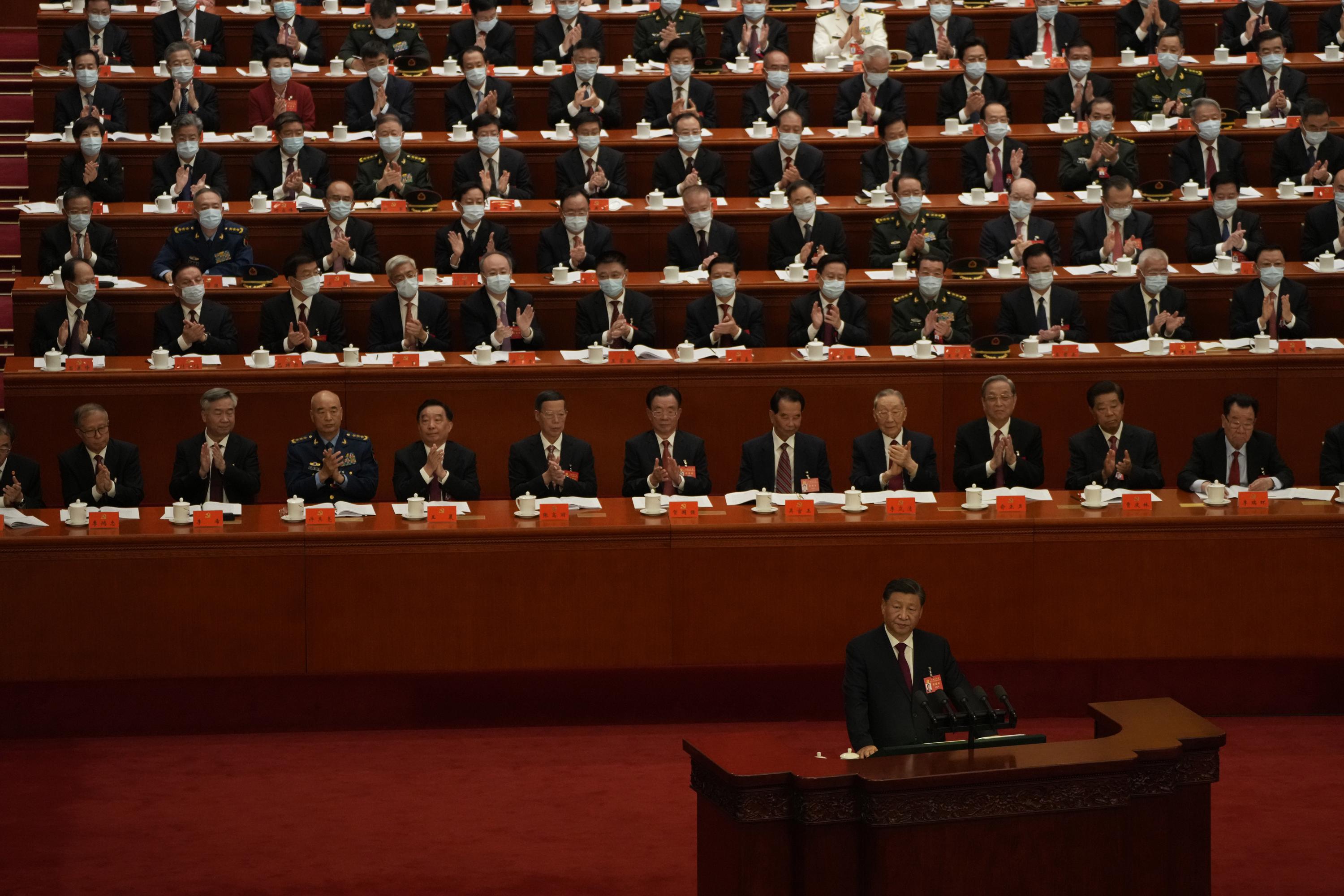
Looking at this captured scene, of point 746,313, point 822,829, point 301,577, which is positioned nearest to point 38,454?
point 301,577

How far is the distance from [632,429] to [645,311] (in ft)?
2.72

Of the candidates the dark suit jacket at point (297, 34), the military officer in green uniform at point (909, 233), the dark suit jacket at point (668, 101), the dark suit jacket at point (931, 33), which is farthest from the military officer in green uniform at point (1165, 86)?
the dark suit jacket at point (297, 34)

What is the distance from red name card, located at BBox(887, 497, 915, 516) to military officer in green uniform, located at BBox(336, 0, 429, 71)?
6.12 m

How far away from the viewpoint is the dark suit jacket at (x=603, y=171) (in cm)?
1098

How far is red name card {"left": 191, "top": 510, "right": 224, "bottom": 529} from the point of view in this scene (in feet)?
23.5

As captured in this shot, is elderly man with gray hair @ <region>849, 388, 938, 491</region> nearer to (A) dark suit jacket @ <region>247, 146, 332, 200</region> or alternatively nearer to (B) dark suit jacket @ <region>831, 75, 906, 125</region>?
(B) dark suit jacket @ <region>831, 75, 906, 125</region>

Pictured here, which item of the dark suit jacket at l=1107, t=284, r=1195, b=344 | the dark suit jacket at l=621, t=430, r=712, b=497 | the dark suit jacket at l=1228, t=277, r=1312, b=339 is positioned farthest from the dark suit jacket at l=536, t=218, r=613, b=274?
the dark suit jacket at l=1228, t=277, r=1312, b=339

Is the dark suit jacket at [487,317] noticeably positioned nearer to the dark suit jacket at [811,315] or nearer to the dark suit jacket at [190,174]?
the dark suit jacket at [811,315]

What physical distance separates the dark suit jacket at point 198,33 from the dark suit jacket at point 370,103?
1.35m

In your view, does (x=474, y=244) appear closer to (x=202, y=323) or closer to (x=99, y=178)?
(x=202, y=323)

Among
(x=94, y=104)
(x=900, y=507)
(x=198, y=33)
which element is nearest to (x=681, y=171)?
(x=198, y=33)

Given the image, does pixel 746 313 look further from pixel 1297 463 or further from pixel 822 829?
pixel 822 829

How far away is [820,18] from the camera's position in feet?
40.6

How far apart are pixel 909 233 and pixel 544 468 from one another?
3.35 metres
